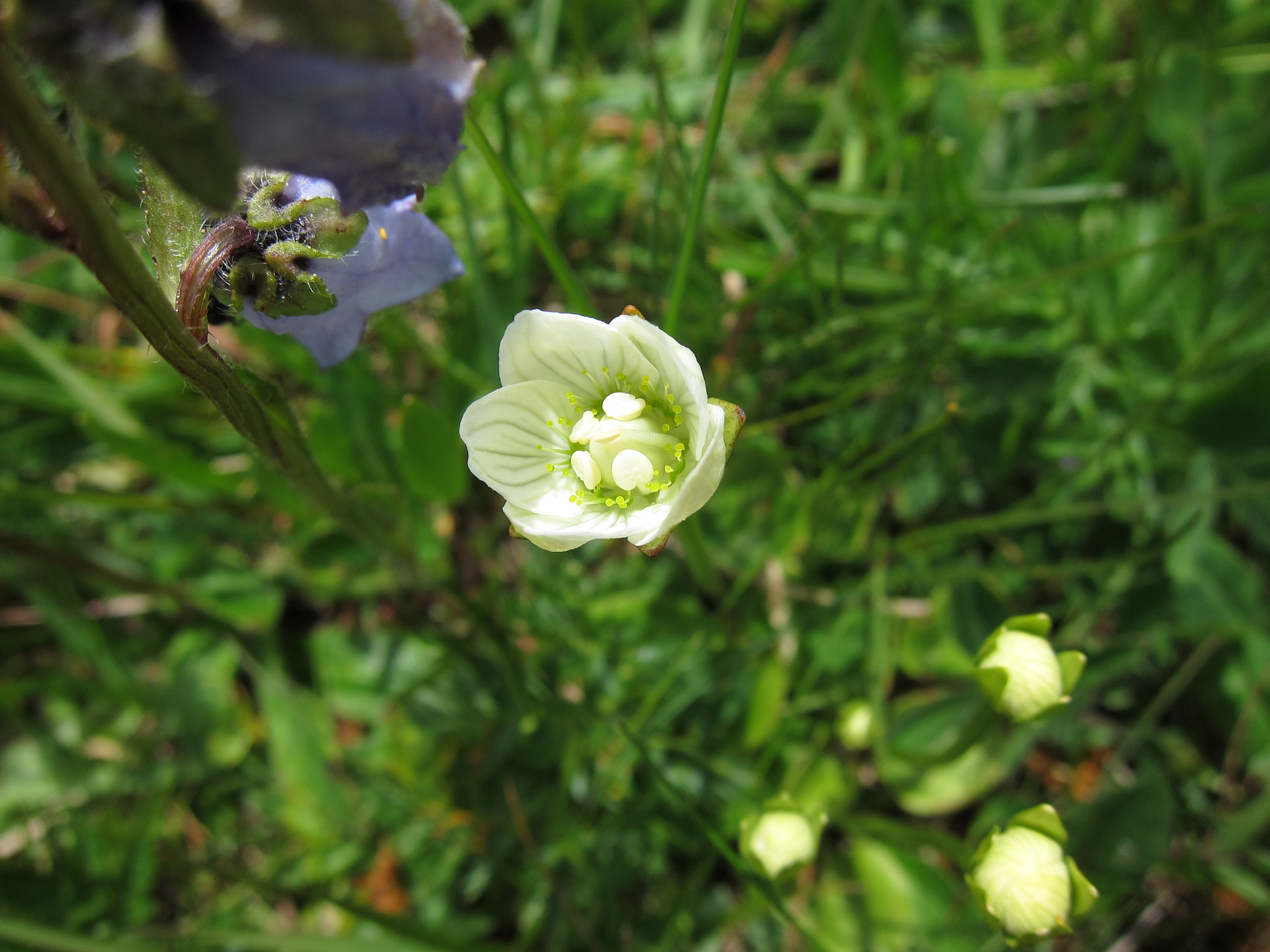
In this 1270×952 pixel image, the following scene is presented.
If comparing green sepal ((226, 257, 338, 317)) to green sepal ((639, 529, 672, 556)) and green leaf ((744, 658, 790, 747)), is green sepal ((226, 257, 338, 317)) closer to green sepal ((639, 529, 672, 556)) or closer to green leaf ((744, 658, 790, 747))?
green sepal ((639, 529, 672, 556))

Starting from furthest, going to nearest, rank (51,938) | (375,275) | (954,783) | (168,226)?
(954,783) → (51,938) → (375,275) → (168,226)

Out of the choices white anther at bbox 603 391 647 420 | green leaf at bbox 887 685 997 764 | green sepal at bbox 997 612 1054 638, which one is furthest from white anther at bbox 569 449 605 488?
green leaf at bbox 887 685 997 764

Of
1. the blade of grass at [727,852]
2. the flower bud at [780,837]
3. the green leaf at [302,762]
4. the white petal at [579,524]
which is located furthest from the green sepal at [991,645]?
the green leaf at [302,762]

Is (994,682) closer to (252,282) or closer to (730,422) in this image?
(730,422)

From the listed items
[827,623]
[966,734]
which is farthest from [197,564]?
[966,734]

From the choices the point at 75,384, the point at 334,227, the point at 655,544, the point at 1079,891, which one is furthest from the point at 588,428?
the point at 75,384
